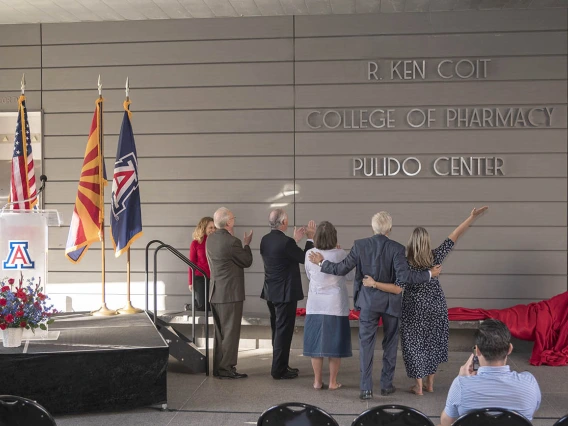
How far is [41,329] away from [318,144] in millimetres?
4358

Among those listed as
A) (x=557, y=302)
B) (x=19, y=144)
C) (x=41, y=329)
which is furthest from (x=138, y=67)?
(x=557, y=302)

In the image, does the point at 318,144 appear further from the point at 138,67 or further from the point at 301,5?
the point at 138,67

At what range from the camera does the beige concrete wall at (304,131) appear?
8930 mm

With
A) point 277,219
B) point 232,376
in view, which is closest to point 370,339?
point 277,219

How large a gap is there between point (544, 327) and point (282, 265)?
9.54 ft

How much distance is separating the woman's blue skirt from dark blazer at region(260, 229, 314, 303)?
18.3 inches

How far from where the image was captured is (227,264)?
703 centimetres

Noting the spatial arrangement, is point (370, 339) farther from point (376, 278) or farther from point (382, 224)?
point (382, 224)

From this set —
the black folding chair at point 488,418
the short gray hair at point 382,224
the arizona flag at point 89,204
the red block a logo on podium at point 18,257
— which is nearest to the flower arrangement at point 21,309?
the red block a logo on podium at point 18,257

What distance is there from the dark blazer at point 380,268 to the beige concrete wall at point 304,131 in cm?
288

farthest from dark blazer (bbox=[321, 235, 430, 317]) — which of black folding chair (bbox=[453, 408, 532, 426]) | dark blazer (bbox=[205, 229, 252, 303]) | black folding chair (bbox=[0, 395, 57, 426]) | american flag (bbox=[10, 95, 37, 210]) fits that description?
american flag (bbox=[10, 95, 37, 210])

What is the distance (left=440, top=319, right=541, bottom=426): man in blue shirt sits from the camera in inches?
137

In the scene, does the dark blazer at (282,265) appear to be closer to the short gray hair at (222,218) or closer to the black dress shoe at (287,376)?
the short gray hair at (222,218)

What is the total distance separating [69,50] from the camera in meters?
9.55
